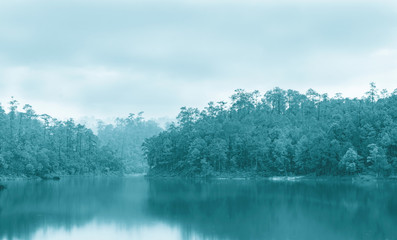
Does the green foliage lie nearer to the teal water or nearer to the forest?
the teal water

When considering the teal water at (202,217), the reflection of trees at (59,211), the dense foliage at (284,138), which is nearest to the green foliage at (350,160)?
the dense foliage at (284,138)

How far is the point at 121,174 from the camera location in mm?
90812

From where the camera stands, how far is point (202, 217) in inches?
979

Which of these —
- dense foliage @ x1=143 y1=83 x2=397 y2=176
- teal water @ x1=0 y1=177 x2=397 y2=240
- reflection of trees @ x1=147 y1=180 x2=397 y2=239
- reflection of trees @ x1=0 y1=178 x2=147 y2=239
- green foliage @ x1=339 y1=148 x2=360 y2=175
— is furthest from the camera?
dense foliage @ x1=143 y1=83 x2=397 y2=176

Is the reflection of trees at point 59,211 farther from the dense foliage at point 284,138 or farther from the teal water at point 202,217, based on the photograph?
the dense foliage at point 284,138

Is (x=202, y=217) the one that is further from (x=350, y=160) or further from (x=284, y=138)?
(x=284, y=138)

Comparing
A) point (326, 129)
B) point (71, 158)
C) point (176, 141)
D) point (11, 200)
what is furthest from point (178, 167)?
point (11, 200)

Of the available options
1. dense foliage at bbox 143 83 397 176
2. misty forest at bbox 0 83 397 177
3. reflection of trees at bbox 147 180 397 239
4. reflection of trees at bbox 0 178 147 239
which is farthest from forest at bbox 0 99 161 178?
reflection of trees at bbox 147 180 397 239

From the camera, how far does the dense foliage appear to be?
5791 cm

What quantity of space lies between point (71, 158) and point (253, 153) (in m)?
36.9

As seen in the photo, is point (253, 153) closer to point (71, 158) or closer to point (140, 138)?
point (71, 158)

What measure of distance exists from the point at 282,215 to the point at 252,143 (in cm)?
4242

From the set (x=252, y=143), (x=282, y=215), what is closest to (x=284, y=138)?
(x=252, y=143)

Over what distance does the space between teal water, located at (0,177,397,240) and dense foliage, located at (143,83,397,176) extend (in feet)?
74.5
